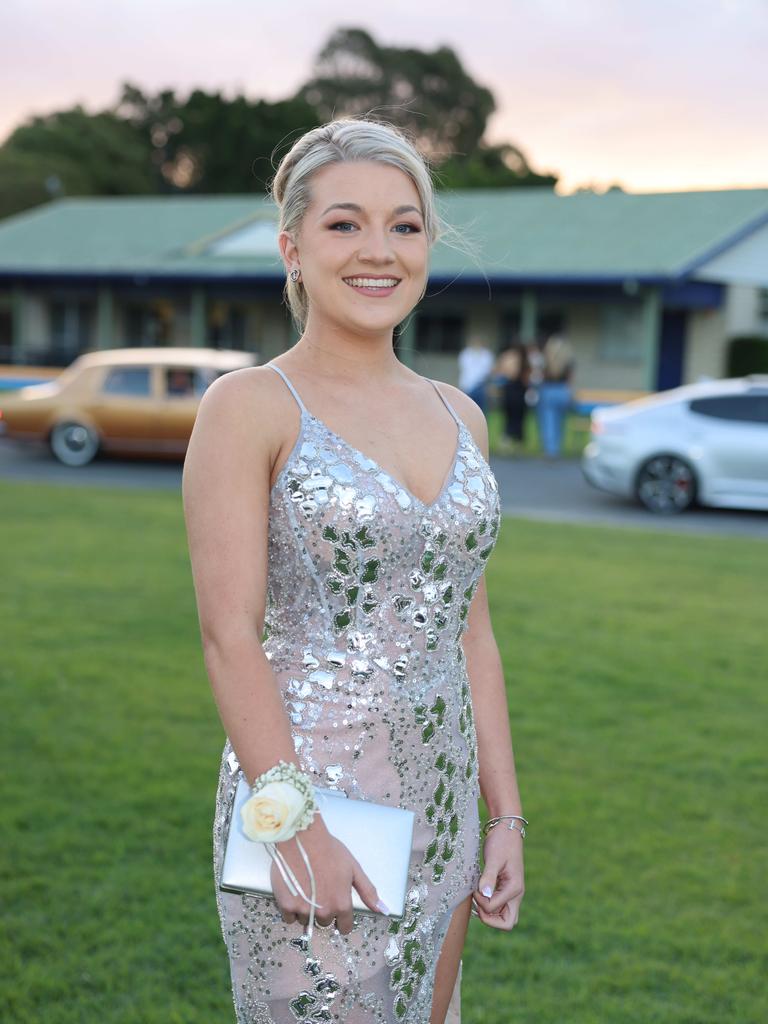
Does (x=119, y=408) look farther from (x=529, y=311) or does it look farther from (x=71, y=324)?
(x=71, y=324)

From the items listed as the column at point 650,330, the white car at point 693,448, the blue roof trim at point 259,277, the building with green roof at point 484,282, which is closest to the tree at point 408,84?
the building with green roof at point 484,282

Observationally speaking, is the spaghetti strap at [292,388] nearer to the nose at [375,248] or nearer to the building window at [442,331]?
the nose at [375,248]

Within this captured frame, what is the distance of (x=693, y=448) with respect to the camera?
13.8m

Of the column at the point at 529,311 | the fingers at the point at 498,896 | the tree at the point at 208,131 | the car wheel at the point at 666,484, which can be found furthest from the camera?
the tree at the point at 208,131

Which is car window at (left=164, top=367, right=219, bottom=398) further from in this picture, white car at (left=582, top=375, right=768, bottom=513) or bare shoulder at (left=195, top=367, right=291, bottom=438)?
bare shoulder at (left=195, top=367, right=291, bottom=438)

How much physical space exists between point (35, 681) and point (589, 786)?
3.07 m

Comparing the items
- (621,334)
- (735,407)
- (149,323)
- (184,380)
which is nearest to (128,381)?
(184,380)

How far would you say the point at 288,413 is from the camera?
6.46 feet

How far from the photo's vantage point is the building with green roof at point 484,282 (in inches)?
1093

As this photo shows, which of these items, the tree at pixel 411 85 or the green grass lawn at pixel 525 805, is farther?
the tree at pixel 411 85

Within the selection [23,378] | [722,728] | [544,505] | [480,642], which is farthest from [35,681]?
[23,378]

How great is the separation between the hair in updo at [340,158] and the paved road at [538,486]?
35.9 feet

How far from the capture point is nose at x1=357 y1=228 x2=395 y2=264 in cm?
203

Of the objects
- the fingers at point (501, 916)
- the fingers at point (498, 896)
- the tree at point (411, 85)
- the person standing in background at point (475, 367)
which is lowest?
the fingers at point (501, 916)
